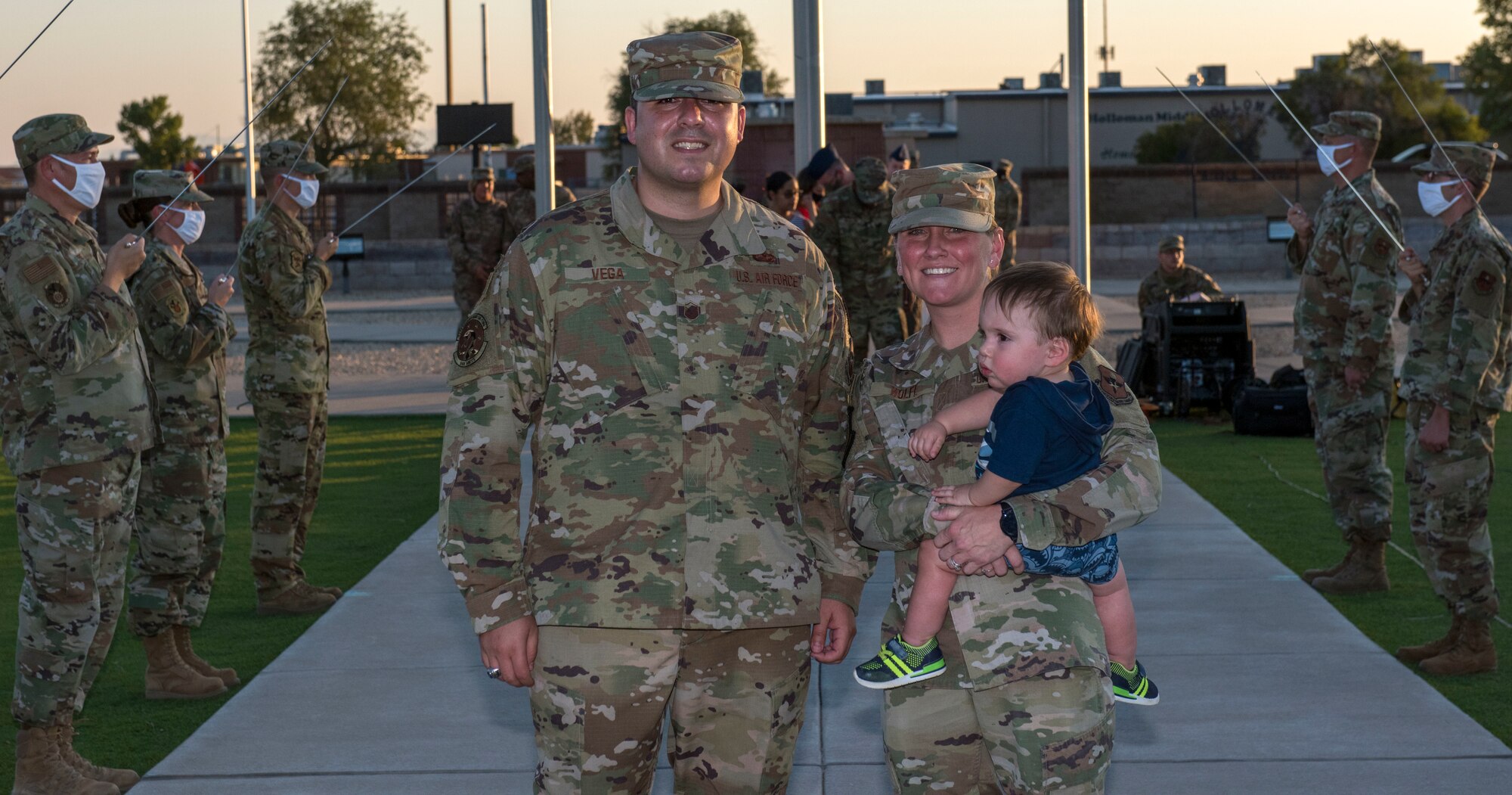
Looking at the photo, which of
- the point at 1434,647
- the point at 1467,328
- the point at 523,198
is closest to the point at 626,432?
the point at 1467,328

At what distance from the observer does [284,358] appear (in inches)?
293

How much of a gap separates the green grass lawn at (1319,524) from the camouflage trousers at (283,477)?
4.91 m

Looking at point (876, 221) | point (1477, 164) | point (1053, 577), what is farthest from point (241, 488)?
point (1053, 577)

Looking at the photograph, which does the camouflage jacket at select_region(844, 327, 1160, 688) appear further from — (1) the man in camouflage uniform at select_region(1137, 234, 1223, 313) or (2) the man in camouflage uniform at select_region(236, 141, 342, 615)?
(1) the man in camouflage uniform at select_region(1137, 234, 1223, 313)

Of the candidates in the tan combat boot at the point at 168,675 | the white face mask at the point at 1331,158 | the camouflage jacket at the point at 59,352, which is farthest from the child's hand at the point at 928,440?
the white face mask at the point at 1331,158

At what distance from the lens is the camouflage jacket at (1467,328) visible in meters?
6.30

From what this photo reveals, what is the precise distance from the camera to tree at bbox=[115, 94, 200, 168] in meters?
65.1

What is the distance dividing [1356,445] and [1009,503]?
5.19m

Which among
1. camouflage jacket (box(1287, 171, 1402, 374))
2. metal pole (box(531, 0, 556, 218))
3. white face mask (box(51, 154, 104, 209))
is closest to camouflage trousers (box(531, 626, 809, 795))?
white face mask (box(51, 154, 104, 209))

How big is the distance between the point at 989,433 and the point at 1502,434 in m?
11.8

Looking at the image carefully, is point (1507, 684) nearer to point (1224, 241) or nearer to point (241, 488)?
point (241, 488)

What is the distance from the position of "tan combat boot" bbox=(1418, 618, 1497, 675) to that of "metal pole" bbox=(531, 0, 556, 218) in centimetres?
643

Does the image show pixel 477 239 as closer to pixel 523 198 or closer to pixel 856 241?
pixel 523 198

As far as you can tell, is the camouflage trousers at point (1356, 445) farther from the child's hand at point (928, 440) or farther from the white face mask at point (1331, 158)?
the child's hand at point (928, 440)
